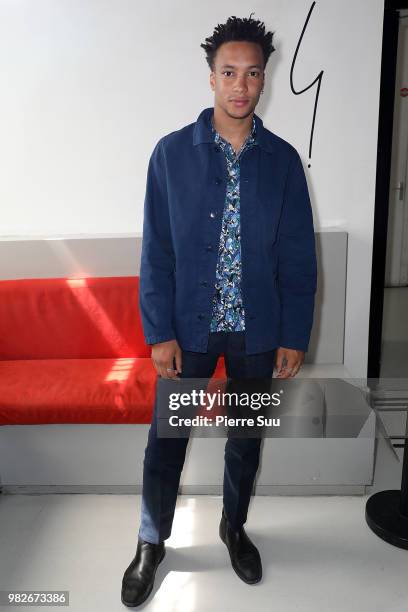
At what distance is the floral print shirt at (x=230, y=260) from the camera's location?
1.52 metres

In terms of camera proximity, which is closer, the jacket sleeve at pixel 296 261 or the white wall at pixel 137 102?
the jacket sleeve at pixel 296 261

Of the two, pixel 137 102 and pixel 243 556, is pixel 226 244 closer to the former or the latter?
pixel 243 556

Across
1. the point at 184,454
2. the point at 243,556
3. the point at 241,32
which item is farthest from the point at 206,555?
the point at 241,32

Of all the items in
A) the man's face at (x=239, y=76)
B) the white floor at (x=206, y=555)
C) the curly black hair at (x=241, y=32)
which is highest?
the curly black hair at (x=241, y=32)

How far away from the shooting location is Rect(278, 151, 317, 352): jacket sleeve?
5.18 ft

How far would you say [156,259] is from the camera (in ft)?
5.14

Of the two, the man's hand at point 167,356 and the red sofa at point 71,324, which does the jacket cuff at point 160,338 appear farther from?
the red sofa at point 71,324

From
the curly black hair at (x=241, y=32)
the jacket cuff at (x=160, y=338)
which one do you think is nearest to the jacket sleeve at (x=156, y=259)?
the jacket cuff at (x=160, y=338)

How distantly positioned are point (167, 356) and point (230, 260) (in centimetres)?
34

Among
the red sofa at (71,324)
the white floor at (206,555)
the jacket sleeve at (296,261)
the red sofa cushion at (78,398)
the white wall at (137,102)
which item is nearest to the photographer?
the jacket sleeve at (296,261)

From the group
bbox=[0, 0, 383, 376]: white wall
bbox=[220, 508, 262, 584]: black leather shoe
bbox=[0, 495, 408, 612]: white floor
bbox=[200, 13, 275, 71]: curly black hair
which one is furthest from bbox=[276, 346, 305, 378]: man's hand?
bbox=[0, 0, 383, 376]: white wall

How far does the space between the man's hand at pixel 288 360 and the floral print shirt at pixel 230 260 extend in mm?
185

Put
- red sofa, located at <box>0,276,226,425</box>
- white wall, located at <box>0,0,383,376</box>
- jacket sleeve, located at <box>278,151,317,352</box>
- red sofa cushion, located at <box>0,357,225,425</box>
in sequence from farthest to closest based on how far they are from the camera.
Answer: red sofa, located at <box>0,276,226,425</box> → white wall, located at <box>0,0,383,376</box> → red sofa cushion, located at <box>0,357,225,425</box> → jacket sleeve, located at <box>278,151,317,352</box>

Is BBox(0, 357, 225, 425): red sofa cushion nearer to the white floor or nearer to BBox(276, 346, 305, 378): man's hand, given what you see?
the white floor
